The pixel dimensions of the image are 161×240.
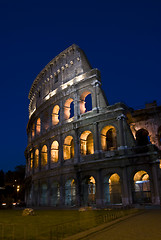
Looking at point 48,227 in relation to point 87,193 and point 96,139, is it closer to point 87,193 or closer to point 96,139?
point 87,193

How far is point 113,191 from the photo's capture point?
2422cm

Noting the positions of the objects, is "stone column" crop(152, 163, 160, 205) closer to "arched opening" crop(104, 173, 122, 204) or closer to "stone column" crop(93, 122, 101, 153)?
"arched opening" crop(104, 173, 122, 204)

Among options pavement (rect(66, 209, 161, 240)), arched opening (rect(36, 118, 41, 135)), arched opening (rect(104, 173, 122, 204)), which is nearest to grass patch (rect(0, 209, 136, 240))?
pavement (rect(66, 209, 161, 240))

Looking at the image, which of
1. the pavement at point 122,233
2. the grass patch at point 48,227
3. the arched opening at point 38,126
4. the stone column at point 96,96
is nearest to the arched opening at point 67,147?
the stone column at point 96,96

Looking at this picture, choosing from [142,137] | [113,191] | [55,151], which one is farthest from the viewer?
[55,151]

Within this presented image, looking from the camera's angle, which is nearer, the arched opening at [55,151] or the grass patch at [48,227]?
the grass patch at [48,227]

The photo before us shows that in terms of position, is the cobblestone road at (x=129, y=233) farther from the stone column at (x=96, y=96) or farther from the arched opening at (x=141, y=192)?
the stone column at (x=96, y=96)

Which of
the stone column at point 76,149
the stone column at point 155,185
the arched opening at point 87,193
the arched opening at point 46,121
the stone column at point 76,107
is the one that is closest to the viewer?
the stone column at point 155,185

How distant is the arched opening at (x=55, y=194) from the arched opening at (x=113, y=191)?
256 inches

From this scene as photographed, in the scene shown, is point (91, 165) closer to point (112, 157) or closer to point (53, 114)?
point (112, 157)

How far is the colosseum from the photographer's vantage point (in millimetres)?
20781

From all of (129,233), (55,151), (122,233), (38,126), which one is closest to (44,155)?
(55,151)

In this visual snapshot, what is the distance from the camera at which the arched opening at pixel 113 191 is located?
862 inches

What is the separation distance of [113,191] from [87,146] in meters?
6.08
